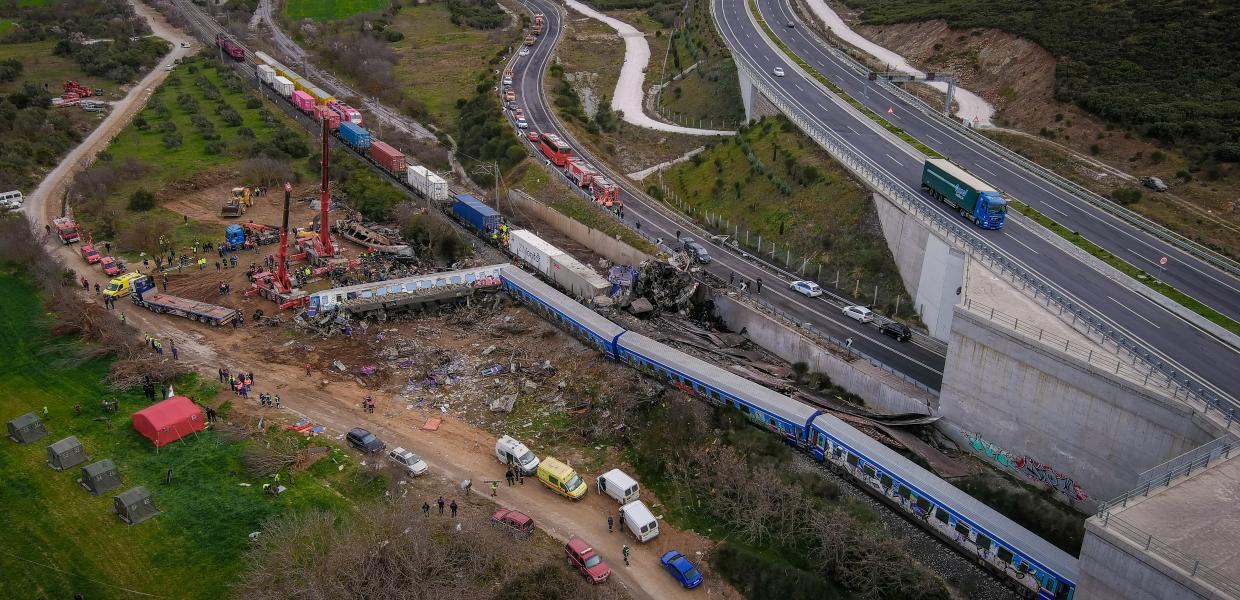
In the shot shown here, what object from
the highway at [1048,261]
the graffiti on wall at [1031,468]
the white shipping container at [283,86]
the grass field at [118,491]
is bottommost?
the grass field at [118,491]

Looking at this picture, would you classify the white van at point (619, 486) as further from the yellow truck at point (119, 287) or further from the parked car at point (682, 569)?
the yellow truck at point (119, 287)

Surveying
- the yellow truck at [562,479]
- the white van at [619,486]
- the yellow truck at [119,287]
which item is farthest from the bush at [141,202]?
the white van at [619,486]

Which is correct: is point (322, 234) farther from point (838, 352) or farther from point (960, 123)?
point (960, 123)

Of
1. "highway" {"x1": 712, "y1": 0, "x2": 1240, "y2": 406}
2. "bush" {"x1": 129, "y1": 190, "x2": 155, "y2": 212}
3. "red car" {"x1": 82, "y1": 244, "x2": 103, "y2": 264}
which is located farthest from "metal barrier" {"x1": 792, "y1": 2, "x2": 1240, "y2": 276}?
"bush" {"x1": 129, "y1": 190, "x2": 155, "y2": 212}

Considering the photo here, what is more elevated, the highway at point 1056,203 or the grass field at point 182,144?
the highway at point 1056,203

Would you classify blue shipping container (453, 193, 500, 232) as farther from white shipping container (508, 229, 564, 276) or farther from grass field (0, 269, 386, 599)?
grass field (0, 269, 386, 599)

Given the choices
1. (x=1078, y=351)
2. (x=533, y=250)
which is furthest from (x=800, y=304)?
(x=533, y=250)

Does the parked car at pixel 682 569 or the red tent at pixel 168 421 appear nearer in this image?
the parked car at pixel 682 569

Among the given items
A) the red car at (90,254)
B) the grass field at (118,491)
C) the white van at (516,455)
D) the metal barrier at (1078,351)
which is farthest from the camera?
the red car at (90,254)
